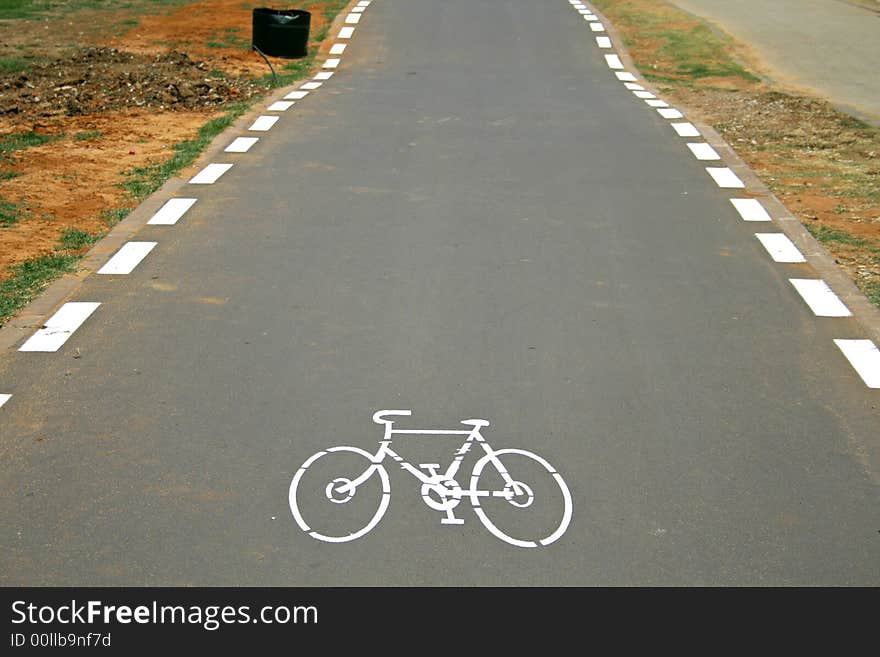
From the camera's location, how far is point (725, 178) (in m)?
11.6

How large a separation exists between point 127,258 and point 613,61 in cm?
1361

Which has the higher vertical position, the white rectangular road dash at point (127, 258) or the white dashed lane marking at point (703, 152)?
the white dashed lane marking at point (703, 152)

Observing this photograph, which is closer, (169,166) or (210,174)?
(210,174)

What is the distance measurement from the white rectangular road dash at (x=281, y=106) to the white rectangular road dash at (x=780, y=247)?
7.52 metres

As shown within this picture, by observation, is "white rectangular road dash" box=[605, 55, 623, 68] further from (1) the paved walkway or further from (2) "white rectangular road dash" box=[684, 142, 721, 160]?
(2) "white rectangular road dash" box=[684, 142, 721, 160]

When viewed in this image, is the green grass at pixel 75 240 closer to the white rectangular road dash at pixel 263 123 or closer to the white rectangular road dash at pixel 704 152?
the white rectangular road dash at pixel 263 123

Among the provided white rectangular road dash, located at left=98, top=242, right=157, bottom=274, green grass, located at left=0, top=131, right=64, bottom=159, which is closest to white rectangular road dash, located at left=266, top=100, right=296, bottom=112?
green grass, located at left=0, top=131, right=64, bottom=159

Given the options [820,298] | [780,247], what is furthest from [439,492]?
[780,247]

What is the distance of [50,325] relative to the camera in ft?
23.9

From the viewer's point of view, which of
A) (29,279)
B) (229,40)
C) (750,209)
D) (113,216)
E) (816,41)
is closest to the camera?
(29,279)

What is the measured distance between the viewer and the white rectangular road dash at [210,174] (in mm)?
10969

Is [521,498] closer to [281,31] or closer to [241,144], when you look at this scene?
[241,144]

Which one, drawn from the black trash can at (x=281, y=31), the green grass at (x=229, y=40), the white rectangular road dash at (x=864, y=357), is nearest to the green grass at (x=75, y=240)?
the white rectangular road dash at (x=864, y=357)
